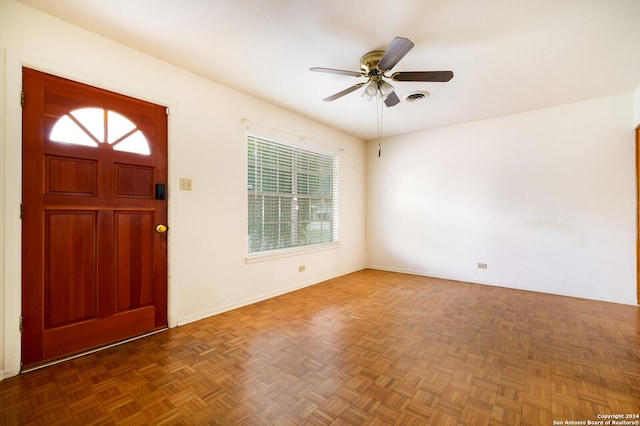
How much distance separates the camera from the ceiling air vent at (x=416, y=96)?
3.45 meters

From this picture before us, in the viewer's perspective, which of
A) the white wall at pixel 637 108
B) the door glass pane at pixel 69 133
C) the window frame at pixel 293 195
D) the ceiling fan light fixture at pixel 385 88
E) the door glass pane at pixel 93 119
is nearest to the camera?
the door glass pane at pixel 69 133

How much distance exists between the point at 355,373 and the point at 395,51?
8.10 feet

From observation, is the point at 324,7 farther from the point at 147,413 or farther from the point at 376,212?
the point at 376,212

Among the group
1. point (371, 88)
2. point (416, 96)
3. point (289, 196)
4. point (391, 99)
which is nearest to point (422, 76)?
point (371, 88)

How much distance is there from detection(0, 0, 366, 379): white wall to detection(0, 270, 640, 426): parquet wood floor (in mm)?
439

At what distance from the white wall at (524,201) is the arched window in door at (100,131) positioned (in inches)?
174

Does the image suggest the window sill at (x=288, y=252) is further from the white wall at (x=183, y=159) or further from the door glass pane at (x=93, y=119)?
the door glass pane at (x=93, y=119)

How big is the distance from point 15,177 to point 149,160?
0.92 m

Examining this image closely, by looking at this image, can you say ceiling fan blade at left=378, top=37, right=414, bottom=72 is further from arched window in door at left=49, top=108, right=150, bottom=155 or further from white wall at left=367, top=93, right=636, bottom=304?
white wall at left=367, top=93, right=636, bottom=304

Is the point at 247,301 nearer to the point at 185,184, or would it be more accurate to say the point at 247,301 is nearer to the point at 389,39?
the point at 185,184

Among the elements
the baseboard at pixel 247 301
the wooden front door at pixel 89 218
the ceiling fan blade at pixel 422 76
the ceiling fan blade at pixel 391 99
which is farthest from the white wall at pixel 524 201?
the wooden front door at pixel 89 218

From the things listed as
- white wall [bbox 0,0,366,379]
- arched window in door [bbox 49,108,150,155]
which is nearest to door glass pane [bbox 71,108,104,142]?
arched window in door [bbox 49,108,150,155]

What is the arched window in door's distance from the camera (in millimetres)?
2178

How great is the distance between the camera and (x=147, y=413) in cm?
159
